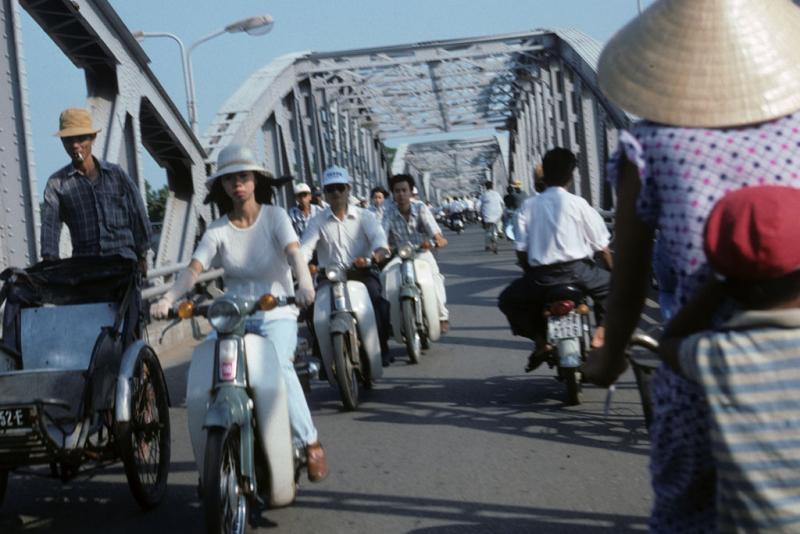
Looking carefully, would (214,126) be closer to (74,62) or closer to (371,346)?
(74,62)

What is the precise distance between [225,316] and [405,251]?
5516mm

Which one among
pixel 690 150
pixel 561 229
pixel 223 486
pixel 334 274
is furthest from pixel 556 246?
pixel 690 150

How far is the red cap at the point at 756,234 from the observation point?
2.00 m

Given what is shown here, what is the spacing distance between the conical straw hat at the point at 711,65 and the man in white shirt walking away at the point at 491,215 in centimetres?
2542

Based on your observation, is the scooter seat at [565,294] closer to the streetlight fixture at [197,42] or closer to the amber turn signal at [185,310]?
the amber turn signal at [185,310]

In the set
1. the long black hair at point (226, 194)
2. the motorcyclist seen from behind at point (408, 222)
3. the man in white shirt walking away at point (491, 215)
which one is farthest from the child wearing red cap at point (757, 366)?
the man in white shirt walking away at point (491, 215)

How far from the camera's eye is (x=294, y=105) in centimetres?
2777

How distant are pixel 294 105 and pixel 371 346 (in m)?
20.0

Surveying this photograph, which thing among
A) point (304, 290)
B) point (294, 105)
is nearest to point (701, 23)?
point (304, 290)

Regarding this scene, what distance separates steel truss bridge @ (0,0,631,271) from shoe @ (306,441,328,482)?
12.6 ft

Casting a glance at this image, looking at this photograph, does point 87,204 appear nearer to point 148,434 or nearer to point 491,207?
point 148,434

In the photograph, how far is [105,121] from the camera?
11711 mm

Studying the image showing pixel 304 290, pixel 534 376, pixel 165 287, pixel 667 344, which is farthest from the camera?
pixel 165 287

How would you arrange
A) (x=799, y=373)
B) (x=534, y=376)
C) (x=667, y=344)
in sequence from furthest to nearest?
(x=534, y=376)
(x=667, y=344)
(x=799, y=373)
